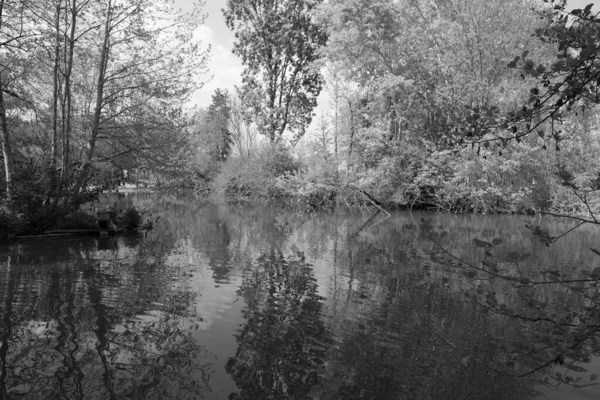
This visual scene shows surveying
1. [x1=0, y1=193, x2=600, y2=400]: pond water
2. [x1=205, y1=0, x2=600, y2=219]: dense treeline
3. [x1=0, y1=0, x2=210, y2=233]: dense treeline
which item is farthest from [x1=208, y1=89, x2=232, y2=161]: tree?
[x1=0, y1=193, x2=600, y2=400]: pond water

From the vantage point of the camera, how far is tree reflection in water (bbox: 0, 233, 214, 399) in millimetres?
4414

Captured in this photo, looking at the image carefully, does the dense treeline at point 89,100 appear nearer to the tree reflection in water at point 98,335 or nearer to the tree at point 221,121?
the tree reflection in water at point 98,335

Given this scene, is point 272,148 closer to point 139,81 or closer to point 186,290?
point 139,81

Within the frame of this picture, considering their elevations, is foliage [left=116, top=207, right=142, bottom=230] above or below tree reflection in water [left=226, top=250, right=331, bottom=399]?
above

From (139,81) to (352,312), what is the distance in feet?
40.1

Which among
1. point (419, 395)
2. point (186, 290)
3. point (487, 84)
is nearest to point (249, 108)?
point (487, 84)

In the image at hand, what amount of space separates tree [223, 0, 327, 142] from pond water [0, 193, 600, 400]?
77.4 feet

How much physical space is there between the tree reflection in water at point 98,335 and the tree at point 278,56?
2615 cm

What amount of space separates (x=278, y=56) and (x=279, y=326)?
30.2 meters

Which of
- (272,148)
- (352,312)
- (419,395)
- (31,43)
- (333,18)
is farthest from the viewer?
(272,148)

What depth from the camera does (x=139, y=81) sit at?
605 inches

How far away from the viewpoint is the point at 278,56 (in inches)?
1321

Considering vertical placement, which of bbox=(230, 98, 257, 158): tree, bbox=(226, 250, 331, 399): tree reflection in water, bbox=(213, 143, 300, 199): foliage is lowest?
bbox=(226, 250, 331, 399): tree reflection in water

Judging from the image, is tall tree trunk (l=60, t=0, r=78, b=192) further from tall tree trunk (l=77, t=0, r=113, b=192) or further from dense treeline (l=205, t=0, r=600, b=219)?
dense treeline (l=205, t=0, r=600, b=219)
